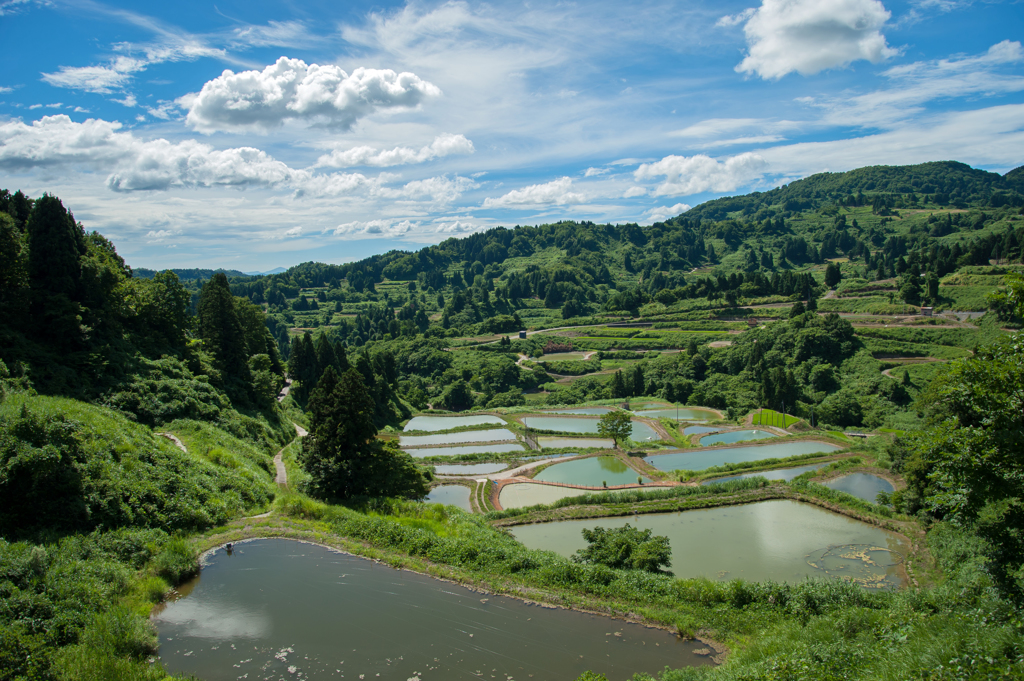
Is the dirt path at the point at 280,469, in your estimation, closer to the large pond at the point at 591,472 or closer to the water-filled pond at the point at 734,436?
the large pond at the point at 591,472

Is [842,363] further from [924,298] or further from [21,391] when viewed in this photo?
[21,391]

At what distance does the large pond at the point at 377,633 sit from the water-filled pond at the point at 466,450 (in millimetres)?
26915

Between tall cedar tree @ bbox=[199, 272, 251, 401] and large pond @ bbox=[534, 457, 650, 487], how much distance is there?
23.9 m

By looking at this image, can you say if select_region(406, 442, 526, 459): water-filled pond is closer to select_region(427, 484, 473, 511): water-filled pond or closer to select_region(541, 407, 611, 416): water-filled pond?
select_region(427, 484, 473, 511): water-filled pond

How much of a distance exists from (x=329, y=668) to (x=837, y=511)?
25408 mm

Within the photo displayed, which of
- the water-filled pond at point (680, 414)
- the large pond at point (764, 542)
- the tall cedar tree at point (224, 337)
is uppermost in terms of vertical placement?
the tall cedar tree at point (224, 337)

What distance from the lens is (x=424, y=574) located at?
53.2 feet

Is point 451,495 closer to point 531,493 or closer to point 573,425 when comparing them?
point 531,493

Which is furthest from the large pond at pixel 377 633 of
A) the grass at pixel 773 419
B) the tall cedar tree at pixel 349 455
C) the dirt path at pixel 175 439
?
the grass at pixel 773 419

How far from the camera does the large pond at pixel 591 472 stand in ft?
113

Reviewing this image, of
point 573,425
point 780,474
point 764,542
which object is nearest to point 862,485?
point 780,474

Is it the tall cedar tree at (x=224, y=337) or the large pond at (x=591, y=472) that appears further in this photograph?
the tall cedar tree at (x=224, y=337)

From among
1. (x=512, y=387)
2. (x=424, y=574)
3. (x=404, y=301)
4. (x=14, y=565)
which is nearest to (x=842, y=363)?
(x=512, y=387)

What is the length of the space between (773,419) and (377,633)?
50.4m
